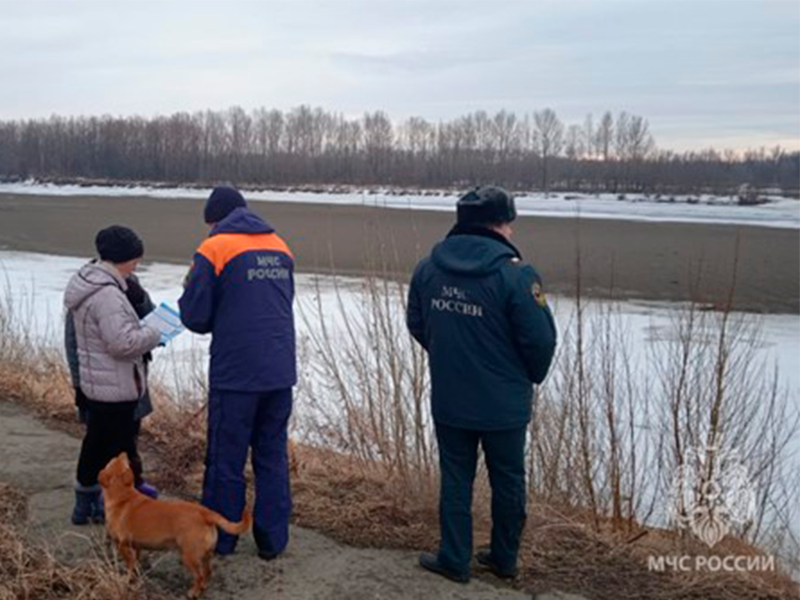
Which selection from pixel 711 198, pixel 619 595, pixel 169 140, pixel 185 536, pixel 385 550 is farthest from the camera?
pixel 169 140

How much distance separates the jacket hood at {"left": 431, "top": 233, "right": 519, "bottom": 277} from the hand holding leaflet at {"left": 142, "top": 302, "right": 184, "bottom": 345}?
5.16ft

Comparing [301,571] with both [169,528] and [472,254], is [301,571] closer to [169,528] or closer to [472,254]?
[169,528]

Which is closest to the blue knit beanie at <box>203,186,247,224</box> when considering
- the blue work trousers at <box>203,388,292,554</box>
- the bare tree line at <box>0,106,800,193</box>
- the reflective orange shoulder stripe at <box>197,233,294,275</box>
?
the reflective orange shoulder stripe at <box>197,233,294,275</box>

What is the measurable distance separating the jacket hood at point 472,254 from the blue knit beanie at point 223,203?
1.07 meters

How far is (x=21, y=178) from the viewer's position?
9594cm

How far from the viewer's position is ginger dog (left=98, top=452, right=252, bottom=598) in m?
3.85

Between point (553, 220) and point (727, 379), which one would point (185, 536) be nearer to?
point (727, 379)

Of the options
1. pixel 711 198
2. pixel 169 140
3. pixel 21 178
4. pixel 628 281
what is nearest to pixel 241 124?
pixel 169 140

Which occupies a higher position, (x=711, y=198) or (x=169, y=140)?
(x=169, y=140)

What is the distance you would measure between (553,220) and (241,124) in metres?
79.6

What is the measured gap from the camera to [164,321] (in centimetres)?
455

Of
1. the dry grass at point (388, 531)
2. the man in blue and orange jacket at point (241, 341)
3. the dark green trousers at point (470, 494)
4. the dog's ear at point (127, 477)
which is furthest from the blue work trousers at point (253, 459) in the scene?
the dark green trousers at point (470, 494)

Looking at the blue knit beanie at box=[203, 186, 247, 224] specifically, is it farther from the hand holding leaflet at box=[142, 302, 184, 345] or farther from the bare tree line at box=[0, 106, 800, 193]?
the bare tree line at box=[0, 106, 800, 193]

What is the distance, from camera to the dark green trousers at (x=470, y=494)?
4.03 m
